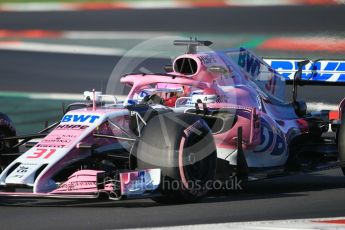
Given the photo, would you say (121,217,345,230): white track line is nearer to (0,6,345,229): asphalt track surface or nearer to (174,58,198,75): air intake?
(0,6,345,229): asphalt track surface

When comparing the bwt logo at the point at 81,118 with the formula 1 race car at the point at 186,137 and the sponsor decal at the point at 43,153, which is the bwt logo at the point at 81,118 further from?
the sponsor decal at the point at 43,153

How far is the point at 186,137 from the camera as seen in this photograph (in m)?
8.61

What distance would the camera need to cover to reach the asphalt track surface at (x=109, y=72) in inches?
307

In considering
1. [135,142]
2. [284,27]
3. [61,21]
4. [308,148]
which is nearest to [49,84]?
[61,21]

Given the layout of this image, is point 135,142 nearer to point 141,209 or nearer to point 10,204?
point 141,209

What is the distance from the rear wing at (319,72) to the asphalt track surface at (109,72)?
44.2 inches

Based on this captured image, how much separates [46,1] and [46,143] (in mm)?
11455

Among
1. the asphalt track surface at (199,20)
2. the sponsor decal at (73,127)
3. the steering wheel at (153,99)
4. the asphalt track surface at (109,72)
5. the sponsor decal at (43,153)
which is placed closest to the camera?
the asphalt track surface at (109,72)

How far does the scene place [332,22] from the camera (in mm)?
16109

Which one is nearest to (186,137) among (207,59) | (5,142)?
(207,59)

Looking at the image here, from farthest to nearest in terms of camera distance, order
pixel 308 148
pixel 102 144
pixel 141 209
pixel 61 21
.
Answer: pixel 61 21
pixel 308 148
pixel 102 144
pixel 141 209

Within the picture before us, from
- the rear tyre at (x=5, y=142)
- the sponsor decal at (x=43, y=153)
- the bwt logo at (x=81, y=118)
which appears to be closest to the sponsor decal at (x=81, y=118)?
the bwt logo at (x=81, y=118)

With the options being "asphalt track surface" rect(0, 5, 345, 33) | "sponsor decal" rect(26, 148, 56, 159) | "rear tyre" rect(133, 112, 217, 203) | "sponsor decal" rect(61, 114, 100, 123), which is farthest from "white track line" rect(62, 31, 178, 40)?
"sponsor decal" rect(26, 148, 56, 159)

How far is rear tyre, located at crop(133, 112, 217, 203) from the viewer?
8492mm
